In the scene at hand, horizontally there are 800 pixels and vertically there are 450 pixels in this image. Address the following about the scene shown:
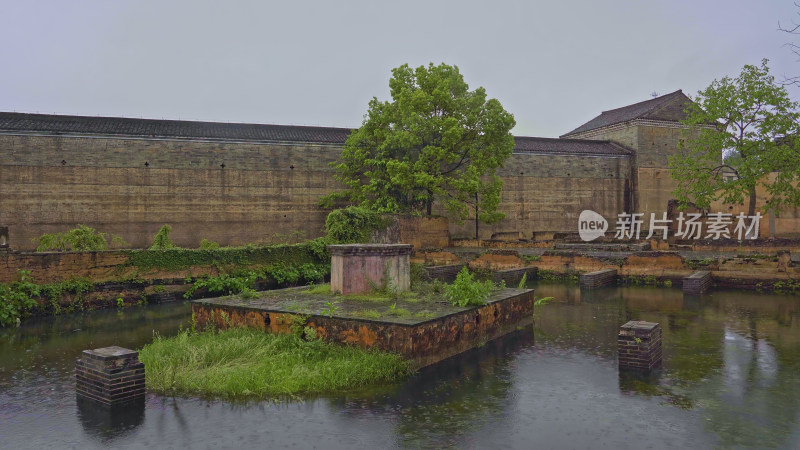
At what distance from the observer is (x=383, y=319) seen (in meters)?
6.87

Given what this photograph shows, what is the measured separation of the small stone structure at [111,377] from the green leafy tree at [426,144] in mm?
16992

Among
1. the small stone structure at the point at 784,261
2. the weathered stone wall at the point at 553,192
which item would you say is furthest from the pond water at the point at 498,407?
the weathered stone wall at the point at 553,192

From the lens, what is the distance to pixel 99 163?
21.8m

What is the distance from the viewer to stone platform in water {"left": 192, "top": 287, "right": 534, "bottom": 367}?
6680 millimetres

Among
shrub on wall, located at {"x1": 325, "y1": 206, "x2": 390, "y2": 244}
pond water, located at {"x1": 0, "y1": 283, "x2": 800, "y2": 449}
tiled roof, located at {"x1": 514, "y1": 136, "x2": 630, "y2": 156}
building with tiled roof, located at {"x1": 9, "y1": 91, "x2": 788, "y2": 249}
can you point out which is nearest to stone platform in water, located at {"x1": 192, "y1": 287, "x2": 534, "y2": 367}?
pond water, located at {"x1": 0, "y1": 283, "x2": 800, "y2": 449}

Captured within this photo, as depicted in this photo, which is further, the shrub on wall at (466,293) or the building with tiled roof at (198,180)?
the building with tiled roof at (198,180)

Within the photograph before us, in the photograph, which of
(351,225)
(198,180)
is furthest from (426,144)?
(198,180)

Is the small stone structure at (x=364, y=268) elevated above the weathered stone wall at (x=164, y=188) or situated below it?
below

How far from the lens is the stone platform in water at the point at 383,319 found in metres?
6.68

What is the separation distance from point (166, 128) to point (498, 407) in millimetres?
21802

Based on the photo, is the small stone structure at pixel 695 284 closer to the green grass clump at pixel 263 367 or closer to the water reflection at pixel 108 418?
the green grass clump at pixel 263 367

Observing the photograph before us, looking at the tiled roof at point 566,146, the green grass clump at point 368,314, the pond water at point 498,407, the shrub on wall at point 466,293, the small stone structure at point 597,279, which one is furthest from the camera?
the tiled roof at point 566,146

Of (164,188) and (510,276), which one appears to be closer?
(510,276)

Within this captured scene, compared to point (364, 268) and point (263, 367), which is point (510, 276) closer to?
point (364, 268)
